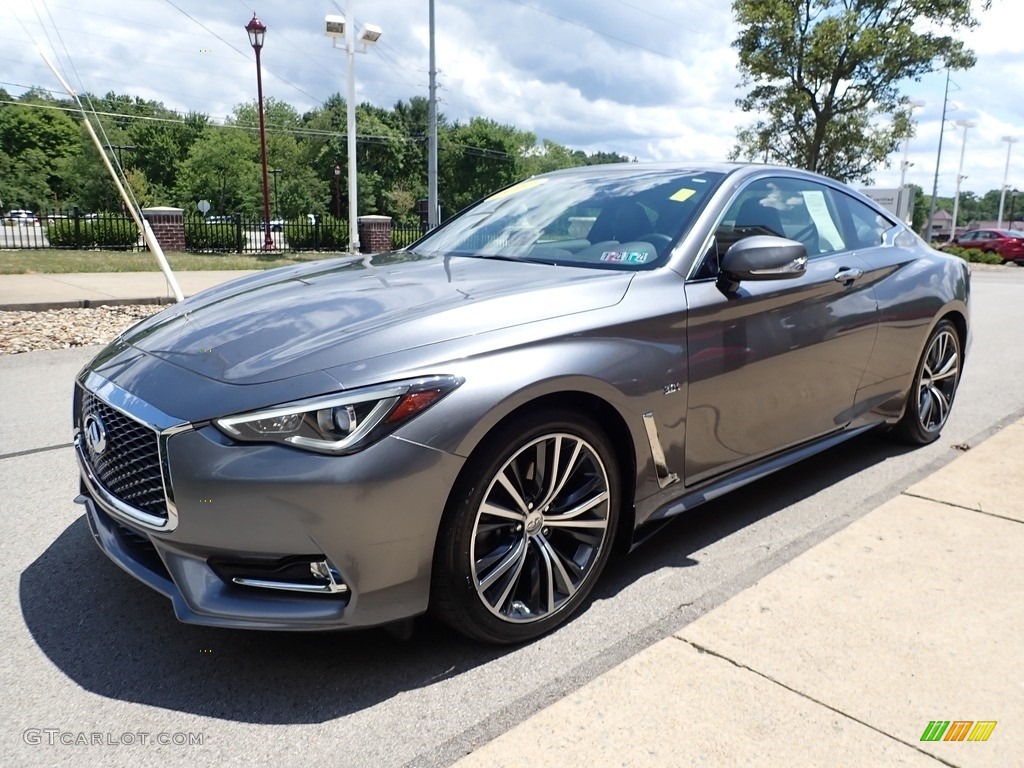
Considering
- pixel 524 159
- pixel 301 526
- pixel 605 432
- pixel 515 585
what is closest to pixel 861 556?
pixel 605 432

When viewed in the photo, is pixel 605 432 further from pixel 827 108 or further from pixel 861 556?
pixel 827 108

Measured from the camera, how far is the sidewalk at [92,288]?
387 inches

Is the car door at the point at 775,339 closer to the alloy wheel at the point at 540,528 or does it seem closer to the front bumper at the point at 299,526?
the alloy wheel at the point at 540,528

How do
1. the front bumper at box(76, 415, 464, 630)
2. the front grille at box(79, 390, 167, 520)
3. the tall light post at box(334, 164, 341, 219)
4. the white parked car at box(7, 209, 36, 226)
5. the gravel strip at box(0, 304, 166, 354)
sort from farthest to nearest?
the tall light post at box(334, 164, 341, 219), the white parked car at box(7, 209, 36, 226), the gravel strip at box(0, 304, 166, 354), the front grille at box(79, 390, 167, 520), the front bumper at box(76, 415, 464, 630)

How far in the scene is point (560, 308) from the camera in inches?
103

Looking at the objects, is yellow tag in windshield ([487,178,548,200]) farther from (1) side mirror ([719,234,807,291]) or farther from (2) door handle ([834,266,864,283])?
(2) door handle ([834,266,864,283])

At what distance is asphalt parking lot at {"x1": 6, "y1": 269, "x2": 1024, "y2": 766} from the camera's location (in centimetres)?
208

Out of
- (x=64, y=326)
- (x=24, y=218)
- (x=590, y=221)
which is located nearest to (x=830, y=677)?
(x=590, y=221)

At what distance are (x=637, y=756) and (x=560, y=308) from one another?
1.35 metres

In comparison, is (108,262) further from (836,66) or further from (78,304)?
(836,66)

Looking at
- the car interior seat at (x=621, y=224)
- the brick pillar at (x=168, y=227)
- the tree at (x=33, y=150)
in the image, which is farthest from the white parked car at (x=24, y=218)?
the tree at (x=33, y=150)

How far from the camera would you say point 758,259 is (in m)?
2.97

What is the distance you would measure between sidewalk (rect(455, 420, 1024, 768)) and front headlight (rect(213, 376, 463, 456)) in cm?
88

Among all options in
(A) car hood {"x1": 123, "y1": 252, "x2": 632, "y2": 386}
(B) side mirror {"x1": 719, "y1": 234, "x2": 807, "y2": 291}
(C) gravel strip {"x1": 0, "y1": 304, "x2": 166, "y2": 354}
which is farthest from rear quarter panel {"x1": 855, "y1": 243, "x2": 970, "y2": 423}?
(C) gravel strip {"x1": 0, "y1": 304, "x2": 166, "y2": 354}
